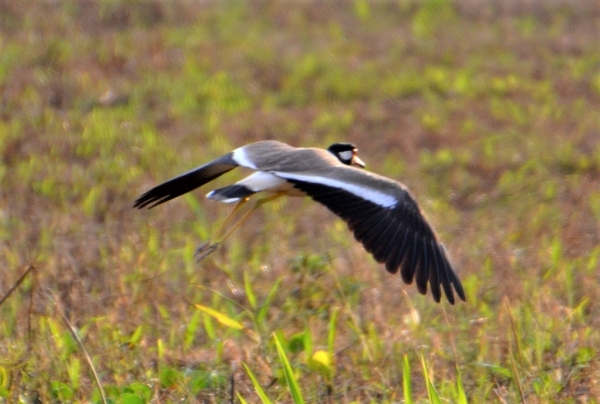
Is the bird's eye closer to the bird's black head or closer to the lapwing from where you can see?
the bird's black head

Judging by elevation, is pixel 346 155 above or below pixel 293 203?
above

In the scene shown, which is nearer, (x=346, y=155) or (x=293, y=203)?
(x=346, y=155)

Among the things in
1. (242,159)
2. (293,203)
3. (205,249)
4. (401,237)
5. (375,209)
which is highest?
(242,159)

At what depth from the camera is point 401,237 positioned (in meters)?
4.08

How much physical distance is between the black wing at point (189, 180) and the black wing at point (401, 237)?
73 cm

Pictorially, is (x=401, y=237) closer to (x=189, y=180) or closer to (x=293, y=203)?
(x=189, y=180)

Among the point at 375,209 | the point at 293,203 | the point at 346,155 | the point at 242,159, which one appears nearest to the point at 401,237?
the point at 375,209

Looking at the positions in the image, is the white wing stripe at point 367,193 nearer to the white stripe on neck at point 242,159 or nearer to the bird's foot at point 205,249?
the white stripe on neck at point 242,159

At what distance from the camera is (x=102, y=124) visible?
7.58m

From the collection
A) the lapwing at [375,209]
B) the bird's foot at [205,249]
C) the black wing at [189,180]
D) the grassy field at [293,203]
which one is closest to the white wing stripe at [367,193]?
the lapwing at [375,209]

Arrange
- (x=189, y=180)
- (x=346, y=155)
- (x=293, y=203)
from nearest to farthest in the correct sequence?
(x=189, y=180) < (x=346, y=155) < (x=293, y=203)

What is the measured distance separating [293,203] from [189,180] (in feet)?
6.26

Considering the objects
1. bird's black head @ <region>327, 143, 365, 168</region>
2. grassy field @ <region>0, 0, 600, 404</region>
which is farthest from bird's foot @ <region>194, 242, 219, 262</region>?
bird's black head @ <region>327, 143, 365, 168</region>

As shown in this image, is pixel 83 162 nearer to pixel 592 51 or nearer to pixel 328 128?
pixel 328 128
